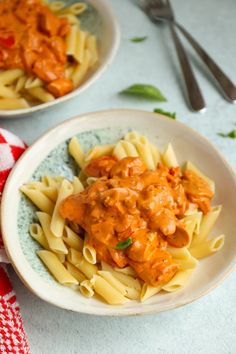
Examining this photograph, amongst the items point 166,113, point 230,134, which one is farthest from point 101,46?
point 230,134

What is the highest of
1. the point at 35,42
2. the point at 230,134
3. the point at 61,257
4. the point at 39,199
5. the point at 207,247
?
the point at 35,42

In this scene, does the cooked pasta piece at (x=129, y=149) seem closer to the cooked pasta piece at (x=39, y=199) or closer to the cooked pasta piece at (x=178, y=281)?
the cooked pasta piece at (x=39, y=199)

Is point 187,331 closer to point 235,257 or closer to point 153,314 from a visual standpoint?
point 153,314

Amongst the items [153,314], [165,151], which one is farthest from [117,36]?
[153,314]

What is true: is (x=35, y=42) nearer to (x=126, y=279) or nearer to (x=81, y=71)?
(x=81, y=71)

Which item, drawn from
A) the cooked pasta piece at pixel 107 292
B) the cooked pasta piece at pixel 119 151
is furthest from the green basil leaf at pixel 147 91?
the cooked pasta piece at pixel 107 292
